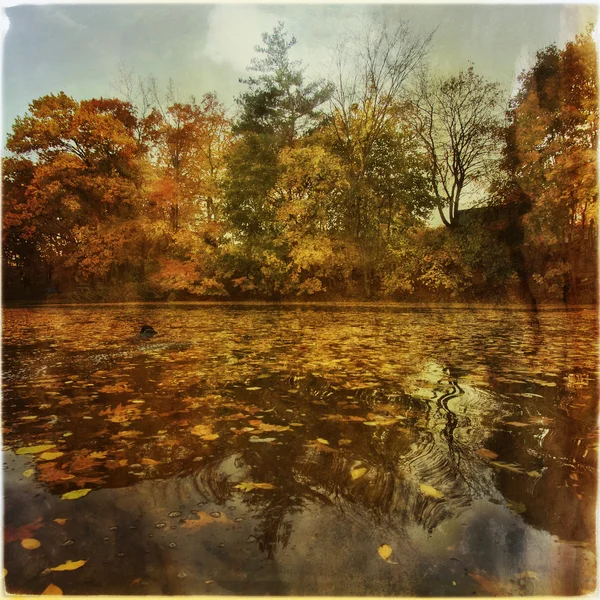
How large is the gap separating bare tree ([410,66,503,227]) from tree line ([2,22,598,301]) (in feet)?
0.13

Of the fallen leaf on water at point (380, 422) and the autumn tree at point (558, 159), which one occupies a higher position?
the autumn tree at point (558, 159)

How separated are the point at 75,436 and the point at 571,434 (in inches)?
139

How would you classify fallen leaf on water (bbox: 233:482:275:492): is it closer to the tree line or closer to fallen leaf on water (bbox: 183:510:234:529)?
fallen leaf on water (bbox: 183:510:234:529)

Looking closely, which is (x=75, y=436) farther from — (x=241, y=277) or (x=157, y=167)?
(x=241, y=277)

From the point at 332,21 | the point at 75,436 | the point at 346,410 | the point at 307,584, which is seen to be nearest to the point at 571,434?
the point at 346,410

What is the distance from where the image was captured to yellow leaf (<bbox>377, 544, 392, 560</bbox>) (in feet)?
5.89

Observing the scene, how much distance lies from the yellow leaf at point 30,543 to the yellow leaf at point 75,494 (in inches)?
11.3

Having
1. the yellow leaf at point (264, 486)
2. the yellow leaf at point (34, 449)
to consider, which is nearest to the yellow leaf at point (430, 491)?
the yellow leaf at point (264, 486)

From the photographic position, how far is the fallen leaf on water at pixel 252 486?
2.30 m

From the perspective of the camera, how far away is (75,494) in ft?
7.25

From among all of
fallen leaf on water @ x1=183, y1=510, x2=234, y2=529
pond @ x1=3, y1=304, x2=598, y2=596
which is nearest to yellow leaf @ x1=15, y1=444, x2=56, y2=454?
pond @ x1=3, y1=304, x2=598, y2=596

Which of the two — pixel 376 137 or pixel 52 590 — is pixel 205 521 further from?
pixel 376 137

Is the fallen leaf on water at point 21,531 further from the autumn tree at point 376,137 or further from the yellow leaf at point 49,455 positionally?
the autumn tree at point 376,137

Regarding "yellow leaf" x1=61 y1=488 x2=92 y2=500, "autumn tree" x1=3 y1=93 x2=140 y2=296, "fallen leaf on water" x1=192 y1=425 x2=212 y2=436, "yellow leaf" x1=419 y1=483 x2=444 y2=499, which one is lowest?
"yellow leaf" x1=419 y1=483 x2=444 y2=499
